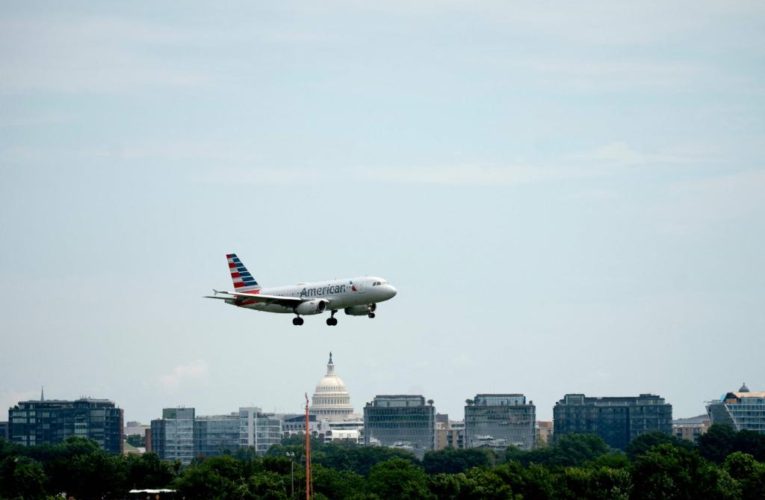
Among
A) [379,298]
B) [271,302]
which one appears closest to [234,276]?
[271,302]

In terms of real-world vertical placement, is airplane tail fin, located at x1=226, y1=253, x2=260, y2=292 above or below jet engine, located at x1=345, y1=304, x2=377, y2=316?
above

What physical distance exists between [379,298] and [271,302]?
48.0 ft

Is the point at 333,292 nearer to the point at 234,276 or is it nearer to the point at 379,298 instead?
the point at 379,298

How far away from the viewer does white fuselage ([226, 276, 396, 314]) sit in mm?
179750

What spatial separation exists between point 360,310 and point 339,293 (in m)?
2.86

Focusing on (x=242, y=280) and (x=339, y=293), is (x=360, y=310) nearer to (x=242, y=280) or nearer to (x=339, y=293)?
(x=339, y=293)

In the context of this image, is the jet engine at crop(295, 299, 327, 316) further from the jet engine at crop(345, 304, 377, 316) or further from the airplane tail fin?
the airplane tail fin

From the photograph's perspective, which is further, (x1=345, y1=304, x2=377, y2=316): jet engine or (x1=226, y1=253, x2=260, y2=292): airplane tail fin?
(x1=226, y1=253, x2=260, y2=292): airplane tail fin

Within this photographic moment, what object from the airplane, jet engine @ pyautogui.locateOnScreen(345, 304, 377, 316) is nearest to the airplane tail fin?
the airplane

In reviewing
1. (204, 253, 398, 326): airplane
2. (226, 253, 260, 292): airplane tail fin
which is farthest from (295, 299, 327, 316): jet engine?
(226, 253, 260, 292): airplane tail fin

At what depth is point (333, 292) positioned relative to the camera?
183 m

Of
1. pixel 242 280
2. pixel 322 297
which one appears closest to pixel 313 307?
pixel 322 297

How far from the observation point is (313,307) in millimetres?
182375

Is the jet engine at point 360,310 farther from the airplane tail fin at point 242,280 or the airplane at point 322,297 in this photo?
the airplane tail fin at point 242,280
